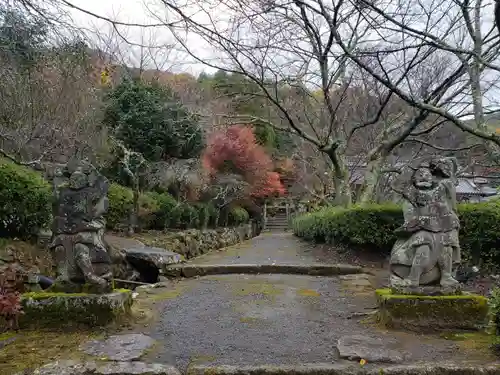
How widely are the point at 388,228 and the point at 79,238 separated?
6982mm

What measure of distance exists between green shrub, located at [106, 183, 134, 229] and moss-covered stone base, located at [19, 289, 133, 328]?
328 inches

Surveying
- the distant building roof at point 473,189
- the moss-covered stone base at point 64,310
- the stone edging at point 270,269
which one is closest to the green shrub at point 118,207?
the stone edging at point 270,269

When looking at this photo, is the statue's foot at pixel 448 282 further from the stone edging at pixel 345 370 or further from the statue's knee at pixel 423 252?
the stone edging at pixel 345 370

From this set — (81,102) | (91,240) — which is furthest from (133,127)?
(91,240)

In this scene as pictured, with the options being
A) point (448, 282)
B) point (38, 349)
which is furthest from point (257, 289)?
point (38, 349)

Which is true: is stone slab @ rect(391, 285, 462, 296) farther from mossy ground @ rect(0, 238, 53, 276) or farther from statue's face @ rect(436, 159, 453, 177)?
mossy ground @ rect(0, 238, 53, 276)

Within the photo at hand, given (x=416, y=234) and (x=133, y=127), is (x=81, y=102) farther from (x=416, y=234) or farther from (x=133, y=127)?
(x=416, y=234)

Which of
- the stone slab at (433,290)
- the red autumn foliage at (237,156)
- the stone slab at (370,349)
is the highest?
the red autumn foliage at (237,156)

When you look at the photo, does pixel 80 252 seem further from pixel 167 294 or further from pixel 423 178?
pixel 423 178

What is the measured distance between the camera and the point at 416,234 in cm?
443

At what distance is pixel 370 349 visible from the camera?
12.1 ft

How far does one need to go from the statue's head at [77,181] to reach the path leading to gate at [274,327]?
5.29 ft

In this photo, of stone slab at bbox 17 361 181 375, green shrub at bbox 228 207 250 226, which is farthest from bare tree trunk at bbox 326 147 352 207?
green shrub at bbox 228 207 250 226

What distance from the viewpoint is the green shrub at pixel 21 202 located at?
6.98 meters
